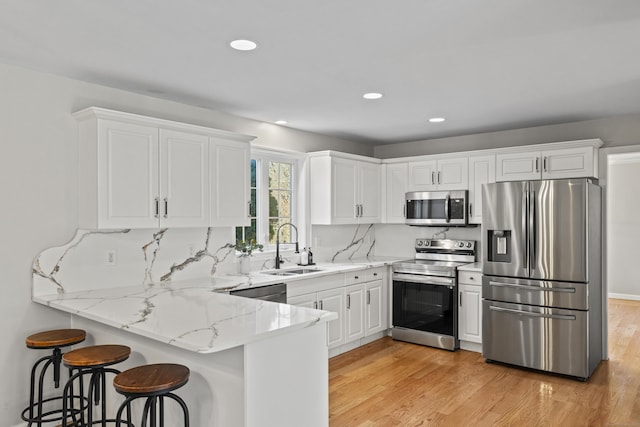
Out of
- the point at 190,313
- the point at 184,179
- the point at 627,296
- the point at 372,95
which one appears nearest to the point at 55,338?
the point at 190,313

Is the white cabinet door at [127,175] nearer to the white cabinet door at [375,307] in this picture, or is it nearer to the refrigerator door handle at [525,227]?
the white cabinet door at [375,307]

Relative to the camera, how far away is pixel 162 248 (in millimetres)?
3779

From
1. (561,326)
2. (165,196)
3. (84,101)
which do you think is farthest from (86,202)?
(561,326)

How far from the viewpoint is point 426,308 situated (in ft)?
16.5

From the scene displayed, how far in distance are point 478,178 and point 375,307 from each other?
1.85m

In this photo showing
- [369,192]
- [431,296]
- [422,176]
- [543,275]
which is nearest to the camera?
[543,275]

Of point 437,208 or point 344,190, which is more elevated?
point 344,190

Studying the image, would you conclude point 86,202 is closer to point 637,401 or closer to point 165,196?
point 165,196

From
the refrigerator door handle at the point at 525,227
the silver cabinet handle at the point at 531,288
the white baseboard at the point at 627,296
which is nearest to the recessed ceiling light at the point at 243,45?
the refrigerator door handle at the point at 525,227

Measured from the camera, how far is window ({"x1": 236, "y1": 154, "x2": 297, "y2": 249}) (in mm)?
4738

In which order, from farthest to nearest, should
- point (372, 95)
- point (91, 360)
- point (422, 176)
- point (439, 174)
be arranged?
point (422, 176), point (439, 174), point (372, 95), point (91, 360)

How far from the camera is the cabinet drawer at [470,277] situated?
187 inches

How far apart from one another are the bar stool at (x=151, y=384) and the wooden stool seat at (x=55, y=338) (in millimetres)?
836

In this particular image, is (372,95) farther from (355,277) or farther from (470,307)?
(470,307)
